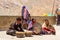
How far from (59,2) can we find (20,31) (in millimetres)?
5782

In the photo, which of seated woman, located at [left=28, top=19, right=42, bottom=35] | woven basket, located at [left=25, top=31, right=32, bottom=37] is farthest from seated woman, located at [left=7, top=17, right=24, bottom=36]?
seated woman, located at [left=28, top=19, right=42, bottom=35]

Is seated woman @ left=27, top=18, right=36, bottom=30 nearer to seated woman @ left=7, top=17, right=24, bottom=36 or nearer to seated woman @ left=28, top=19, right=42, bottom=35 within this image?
seated woman @ left=28, top=19, right=42, bottom=35

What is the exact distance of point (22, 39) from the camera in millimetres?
8344

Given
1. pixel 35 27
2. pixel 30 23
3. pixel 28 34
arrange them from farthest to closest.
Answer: pixel 30 23
pixel 35 27
pixel 28 34

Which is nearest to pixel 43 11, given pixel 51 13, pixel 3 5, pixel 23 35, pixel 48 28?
pixel 51 13

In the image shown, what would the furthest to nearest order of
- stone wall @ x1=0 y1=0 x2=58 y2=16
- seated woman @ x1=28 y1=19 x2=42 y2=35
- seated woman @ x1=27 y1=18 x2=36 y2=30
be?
1. stone wall @ x1=0 y1=0 x2=58 y2=16
2. seated woman @ x1=27 y1=18 x2=36 y2=30
3. seated woman @ x1=28 y1=19 x2=42 y2=35

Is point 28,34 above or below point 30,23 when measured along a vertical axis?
below

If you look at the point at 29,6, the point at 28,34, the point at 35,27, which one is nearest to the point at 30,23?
the point at 35,27

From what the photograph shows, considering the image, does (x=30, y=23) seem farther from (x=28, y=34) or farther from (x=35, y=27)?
(x=28, y=34)

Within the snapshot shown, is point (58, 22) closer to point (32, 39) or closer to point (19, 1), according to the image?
point (19, 1)

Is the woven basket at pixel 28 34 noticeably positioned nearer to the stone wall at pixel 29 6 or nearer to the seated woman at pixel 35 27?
the seated woman at pixel 35 27

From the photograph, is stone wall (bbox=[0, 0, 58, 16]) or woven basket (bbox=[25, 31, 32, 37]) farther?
stone wall (bbox=[0, 0, 58, 16])

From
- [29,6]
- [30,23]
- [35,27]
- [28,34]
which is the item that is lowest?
[28,34]

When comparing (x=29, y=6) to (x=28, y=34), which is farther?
(x=29, y=6)
